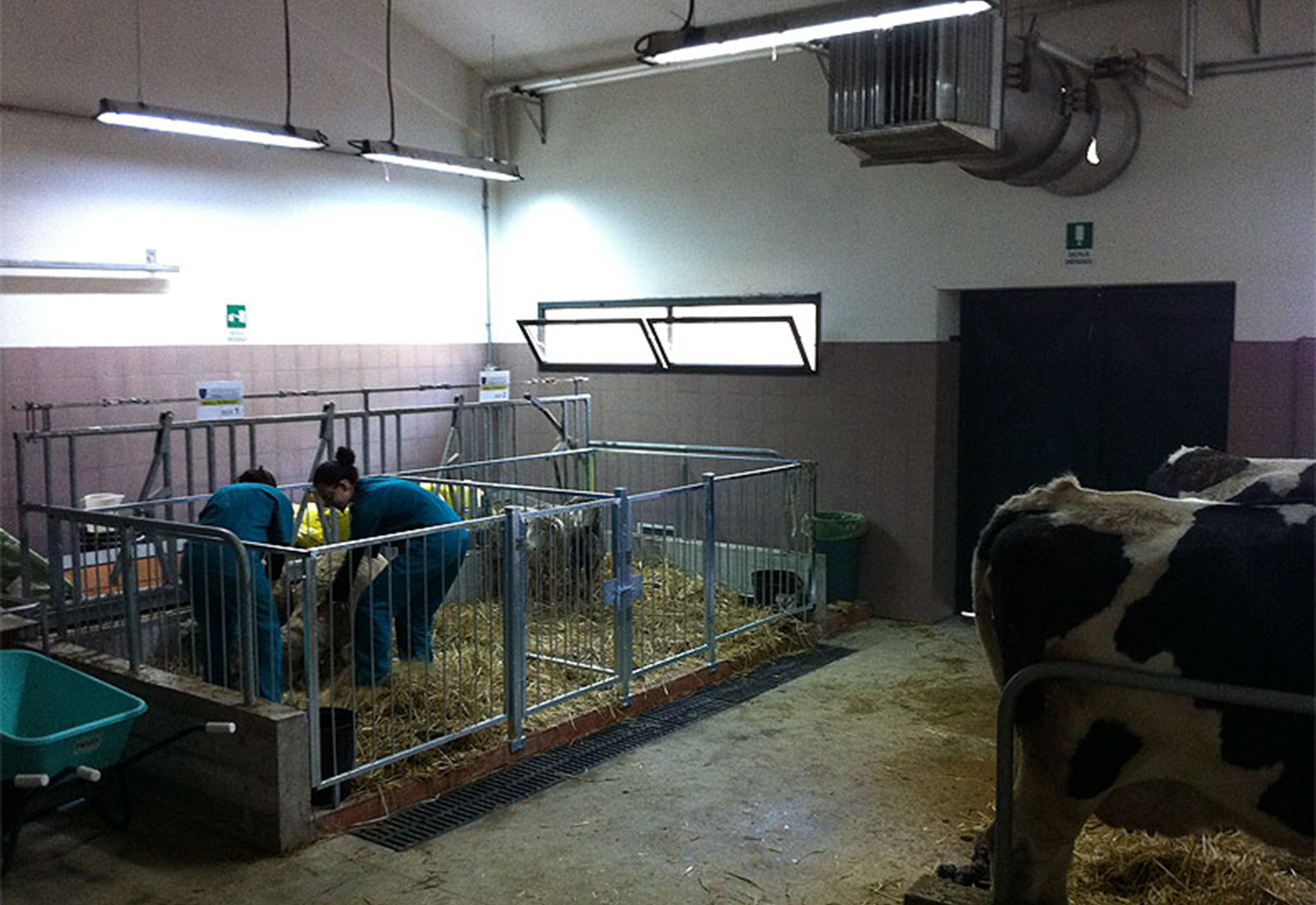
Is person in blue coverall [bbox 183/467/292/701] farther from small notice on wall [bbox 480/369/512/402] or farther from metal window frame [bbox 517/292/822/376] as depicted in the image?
metal window frame [bbox 517/292/822/376]

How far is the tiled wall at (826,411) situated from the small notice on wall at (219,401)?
2.80ft

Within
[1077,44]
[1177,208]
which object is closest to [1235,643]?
[1177,208]

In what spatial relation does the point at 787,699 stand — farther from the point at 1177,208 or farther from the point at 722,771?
the point at 1177,208

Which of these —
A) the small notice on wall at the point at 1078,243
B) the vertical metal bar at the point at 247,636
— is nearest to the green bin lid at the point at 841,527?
the small notice on wall at the point at 1078,243

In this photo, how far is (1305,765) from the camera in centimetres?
329

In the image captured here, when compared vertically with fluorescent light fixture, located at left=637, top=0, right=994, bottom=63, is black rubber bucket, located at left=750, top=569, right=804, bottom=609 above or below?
below

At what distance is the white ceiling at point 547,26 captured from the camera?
9.53 meters

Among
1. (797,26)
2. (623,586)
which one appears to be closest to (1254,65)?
(797,26)

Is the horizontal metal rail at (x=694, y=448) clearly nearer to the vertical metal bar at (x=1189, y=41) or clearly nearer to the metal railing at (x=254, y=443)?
the metal railing at (x=254, y=443)

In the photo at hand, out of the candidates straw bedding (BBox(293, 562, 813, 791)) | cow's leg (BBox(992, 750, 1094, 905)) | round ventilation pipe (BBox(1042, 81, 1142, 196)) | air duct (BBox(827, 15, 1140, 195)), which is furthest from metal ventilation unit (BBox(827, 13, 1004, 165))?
cow's leg (BBox(992, 750, 1094, 905))

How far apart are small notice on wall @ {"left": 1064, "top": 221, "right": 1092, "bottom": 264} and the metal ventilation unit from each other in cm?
178

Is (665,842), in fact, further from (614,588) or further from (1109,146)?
(1109,146)

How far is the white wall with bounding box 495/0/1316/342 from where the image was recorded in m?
7.65

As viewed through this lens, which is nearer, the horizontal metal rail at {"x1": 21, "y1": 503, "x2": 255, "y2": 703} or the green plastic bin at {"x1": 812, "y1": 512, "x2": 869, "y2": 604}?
the horizontal metal rail at {"x1": 21, "y1": 503, "x2": 255, "y2": 703}
